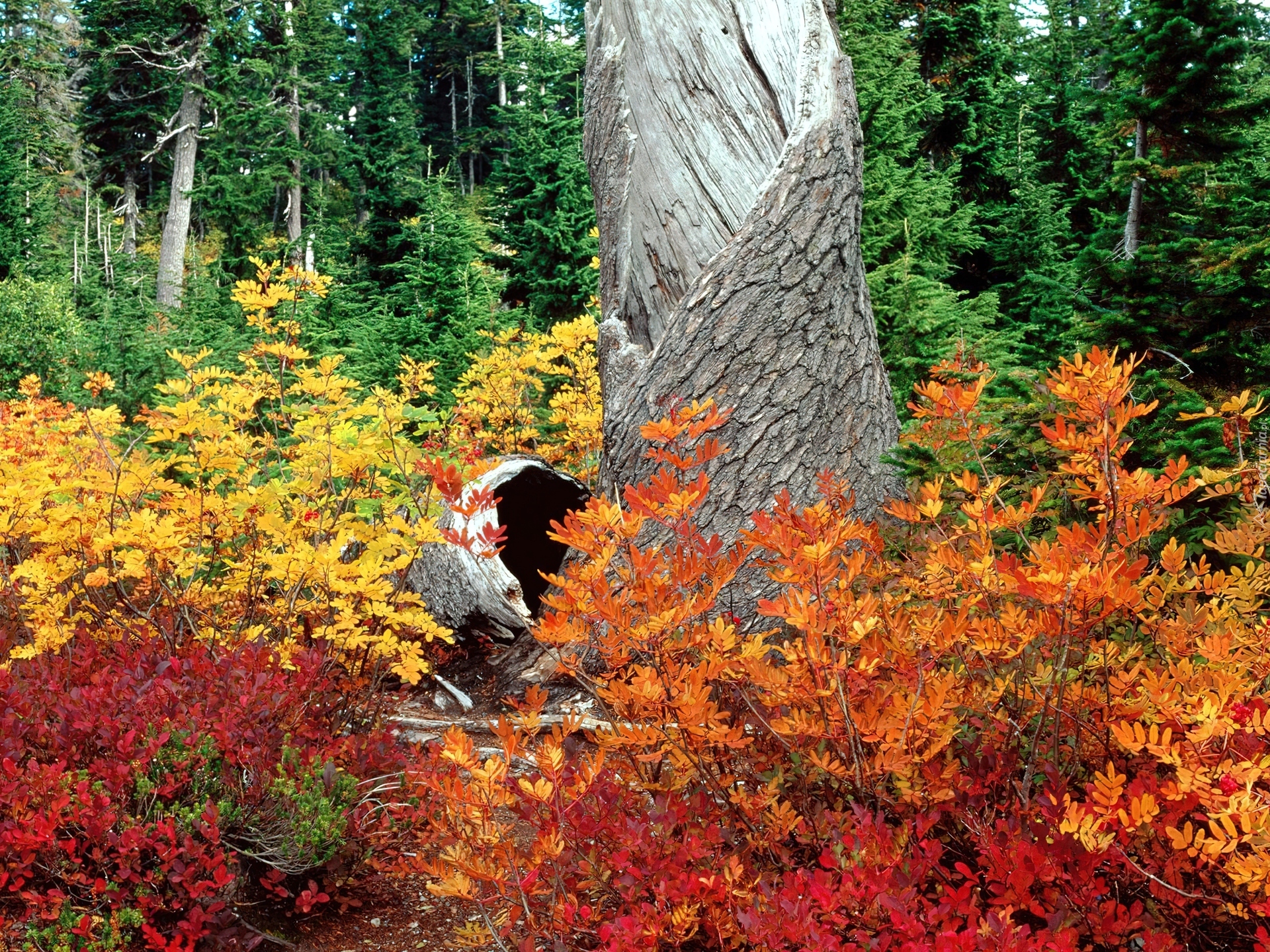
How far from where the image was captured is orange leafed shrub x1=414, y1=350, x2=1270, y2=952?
1498 mm

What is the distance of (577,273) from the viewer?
436 inches

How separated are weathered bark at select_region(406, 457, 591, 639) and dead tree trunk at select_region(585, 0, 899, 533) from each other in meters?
0.78

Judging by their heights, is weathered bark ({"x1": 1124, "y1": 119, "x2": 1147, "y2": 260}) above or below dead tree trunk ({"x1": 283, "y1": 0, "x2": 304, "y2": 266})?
below

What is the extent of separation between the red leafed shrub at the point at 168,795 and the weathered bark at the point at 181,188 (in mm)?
18926

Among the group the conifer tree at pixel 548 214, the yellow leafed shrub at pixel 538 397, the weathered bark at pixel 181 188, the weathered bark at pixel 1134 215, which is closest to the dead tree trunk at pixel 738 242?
the yellow leafed shrub at pixel 538 397

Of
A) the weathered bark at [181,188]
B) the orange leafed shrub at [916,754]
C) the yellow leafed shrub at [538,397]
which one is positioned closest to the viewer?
the orange leafed shrub at [916,754]

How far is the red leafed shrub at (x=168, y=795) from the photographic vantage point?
83.4 inches

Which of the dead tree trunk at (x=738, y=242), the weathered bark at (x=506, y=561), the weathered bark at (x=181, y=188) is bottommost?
the weathered bark at (x=506, y=561)

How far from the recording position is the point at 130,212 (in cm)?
2592

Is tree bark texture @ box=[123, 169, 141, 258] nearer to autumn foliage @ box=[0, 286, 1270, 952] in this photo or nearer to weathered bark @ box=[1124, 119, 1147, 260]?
weathered bark @ box=[1124, 119, 1147, 260]

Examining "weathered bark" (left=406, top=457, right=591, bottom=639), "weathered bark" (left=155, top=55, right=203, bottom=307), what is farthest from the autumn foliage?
"weathered bark" (left=155, top=55, right=203, bottom=307)

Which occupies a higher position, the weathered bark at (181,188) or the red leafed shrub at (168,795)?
the weathered bark at (181,188)

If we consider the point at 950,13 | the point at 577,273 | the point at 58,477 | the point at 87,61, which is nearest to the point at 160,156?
the point at 87,61

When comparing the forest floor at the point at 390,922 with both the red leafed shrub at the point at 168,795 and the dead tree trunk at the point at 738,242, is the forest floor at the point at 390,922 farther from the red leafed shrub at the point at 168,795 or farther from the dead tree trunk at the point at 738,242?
the dead tree trunk at the point at 738,242
